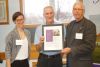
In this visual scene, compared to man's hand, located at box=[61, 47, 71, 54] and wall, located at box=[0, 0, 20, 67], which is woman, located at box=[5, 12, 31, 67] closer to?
man's hand, located at box=[61, 47, 71, 54]

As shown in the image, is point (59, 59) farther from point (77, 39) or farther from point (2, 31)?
point (2, 31)

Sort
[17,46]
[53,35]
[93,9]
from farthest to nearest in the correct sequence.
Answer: [93,9] → [17,46] → [53,35]

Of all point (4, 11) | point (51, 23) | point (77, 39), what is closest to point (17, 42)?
point (51, 23)

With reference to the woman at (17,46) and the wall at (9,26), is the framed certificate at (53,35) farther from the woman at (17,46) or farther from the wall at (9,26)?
the wall at (9,26)

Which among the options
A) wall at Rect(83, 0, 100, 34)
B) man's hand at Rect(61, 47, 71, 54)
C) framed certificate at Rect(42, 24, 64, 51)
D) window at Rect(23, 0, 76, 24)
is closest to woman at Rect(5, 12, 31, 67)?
framed certificate at Rect(42, 24, 64, 51)

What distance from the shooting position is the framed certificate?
9.22 ft

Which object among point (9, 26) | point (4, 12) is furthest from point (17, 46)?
point (4, 12)

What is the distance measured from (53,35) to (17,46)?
55 cm

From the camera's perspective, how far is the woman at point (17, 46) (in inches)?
119

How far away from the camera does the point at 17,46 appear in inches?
120

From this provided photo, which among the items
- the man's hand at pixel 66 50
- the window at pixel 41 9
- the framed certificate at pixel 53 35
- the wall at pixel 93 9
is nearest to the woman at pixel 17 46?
the framed certificate at pixel 53 35

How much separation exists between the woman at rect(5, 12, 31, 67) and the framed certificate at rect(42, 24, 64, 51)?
1.27 feet

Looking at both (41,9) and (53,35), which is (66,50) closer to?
(53,35)

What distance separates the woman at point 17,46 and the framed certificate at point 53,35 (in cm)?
39
